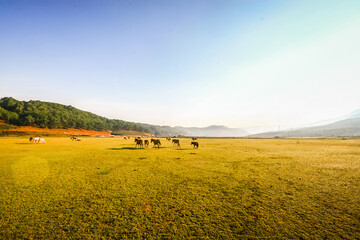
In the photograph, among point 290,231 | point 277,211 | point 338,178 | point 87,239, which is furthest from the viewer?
point 338,178

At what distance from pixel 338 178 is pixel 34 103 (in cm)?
15862

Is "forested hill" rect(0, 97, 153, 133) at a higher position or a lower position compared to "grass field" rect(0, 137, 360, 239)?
higher

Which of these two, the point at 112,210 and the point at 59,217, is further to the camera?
the point at 112,210

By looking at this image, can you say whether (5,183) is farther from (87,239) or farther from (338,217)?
(338,217)

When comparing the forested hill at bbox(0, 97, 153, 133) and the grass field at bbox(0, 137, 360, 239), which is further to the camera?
the forested hill at bbox(0, 97, 153, 133)

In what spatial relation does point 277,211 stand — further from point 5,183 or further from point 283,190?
point 5,183

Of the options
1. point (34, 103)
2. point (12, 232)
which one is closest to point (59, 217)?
point (12, 232)

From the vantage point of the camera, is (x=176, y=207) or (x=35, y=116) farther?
(x=35, y=116)

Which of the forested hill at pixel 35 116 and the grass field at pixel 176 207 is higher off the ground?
the forested hill at pixel 35 116

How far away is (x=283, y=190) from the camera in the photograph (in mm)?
6539

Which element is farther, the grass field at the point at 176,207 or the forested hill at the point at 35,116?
the forested hill at the point at 35,116

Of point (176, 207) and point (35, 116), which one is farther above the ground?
point (35, 116)

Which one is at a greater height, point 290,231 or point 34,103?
point 34,103

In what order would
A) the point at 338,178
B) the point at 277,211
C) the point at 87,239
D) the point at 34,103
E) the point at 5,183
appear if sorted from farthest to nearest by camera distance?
the point at 34,103 → the point at 338,178 → the point at 5,183 → the point at 277,211 → the point at 87,239
